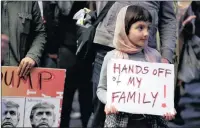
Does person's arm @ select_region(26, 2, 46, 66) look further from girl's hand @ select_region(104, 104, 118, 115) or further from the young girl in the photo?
girl's hand @ select_region(104, 104, 118, 115)

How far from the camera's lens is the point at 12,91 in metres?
3.75

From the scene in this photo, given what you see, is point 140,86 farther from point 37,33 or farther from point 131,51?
point 37,33

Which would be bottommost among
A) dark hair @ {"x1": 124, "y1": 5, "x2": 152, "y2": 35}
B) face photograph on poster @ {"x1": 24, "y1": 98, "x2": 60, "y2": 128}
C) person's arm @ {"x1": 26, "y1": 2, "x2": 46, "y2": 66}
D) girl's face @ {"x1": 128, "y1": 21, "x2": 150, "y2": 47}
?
face photograph on poster @ {"x1": 24, "y1": 98, "x2": 60, "y2": 128}

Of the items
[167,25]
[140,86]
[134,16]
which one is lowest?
[140,86]

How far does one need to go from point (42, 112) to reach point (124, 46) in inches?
30.9

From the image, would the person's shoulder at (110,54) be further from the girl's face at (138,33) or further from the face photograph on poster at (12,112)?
the face photograph on poster at (12,112)

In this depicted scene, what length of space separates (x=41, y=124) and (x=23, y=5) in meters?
0.79

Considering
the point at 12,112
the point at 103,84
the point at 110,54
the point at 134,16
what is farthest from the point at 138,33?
the point at 12,112

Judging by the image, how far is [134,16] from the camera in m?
3.44

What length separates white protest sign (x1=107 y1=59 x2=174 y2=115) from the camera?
3.32 m

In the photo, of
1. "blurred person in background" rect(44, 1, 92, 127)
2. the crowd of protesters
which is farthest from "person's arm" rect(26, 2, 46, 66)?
"blurred person in background" rect(44, 1, 92, 127)

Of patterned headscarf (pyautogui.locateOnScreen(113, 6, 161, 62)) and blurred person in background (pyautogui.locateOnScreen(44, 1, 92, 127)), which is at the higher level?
patterned headscarf (pyautogui.locateOnScreen(113, 6, 161, 62))

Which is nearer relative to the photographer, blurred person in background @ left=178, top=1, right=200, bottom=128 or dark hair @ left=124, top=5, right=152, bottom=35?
dark hair @ left=124, top=5, right=152, bottom=35

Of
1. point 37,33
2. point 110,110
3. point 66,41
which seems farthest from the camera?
point 66,41
